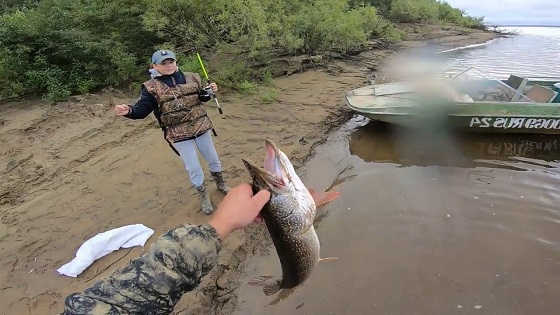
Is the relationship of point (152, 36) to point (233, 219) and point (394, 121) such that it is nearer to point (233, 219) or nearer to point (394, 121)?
point (394, 121)

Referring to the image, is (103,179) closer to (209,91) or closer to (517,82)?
(209,91)

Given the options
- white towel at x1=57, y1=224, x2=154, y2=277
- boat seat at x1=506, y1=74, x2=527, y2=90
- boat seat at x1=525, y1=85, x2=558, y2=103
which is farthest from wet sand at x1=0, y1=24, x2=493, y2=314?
boat seat at x1=525, y1=85, x2=558, y2=103

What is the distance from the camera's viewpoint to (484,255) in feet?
13.7

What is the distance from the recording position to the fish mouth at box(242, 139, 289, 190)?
6.51 feet

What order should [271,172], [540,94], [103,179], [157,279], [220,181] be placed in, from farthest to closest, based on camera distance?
[540,94]
[103,179]
[220,181]
[271,172]
[157,279]

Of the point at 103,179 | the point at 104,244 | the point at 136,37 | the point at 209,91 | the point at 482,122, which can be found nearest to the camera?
the point at 104,244

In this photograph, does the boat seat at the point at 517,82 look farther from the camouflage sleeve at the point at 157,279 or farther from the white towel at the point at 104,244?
the camouflage sleeve at the point at 157,279

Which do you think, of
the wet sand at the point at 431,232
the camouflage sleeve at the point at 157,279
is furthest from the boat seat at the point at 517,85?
the camouflage sleeve at the point at 157,279

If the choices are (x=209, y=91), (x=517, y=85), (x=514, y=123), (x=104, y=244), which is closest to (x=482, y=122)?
(x=514, y=123)

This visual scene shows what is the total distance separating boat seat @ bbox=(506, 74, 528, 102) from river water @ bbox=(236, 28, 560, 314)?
36.2 inches

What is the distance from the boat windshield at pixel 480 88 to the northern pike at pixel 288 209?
705 centimetres

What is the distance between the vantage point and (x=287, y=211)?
214cm

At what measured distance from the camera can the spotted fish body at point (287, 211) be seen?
80.6 inches

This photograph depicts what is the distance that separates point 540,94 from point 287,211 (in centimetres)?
815
